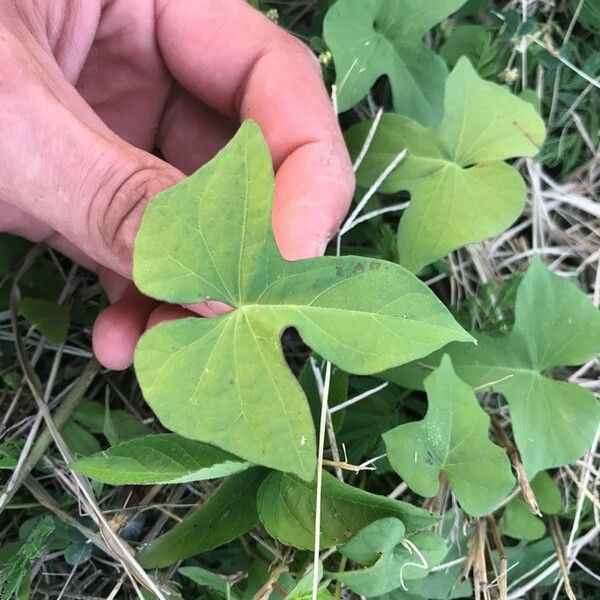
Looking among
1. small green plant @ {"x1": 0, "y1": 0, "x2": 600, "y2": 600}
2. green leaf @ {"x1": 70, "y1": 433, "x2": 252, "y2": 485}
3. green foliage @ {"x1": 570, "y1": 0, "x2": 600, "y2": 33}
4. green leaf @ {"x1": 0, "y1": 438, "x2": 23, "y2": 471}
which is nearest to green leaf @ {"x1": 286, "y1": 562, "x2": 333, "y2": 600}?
small green plant @ {"x1": 0, "y1": 0, "x2": 600, "y2": 600}

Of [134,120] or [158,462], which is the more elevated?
[134,120]

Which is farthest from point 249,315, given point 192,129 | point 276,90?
point 192,129

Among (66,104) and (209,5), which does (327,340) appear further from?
(209,5)

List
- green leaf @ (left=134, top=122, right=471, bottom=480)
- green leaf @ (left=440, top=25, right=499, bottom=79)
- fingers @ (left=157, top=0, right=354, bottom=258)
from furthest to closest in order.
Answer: green leaf @ (left=440, top=25, right=499, bottom=79), fingers @ (left=157, top=0, right=354, bottom=258), green leaf @ (left=134, top=122, right=471, bottom=480)

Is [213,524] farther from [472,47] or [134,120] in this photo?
[472,47]

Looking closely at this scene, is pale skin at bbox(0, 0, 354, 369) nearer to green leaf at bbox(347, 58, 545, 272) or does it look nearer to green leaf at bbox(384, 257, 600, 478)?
green leaf at bbox(347, 58, 545, 272)

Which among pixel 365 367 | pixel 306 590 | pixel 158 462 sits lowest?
pixel 306 590

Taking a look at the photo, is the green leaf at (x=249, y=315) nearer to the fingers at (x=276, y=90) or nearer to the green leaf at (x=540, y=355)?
the fingers at (x=276, y=90)
